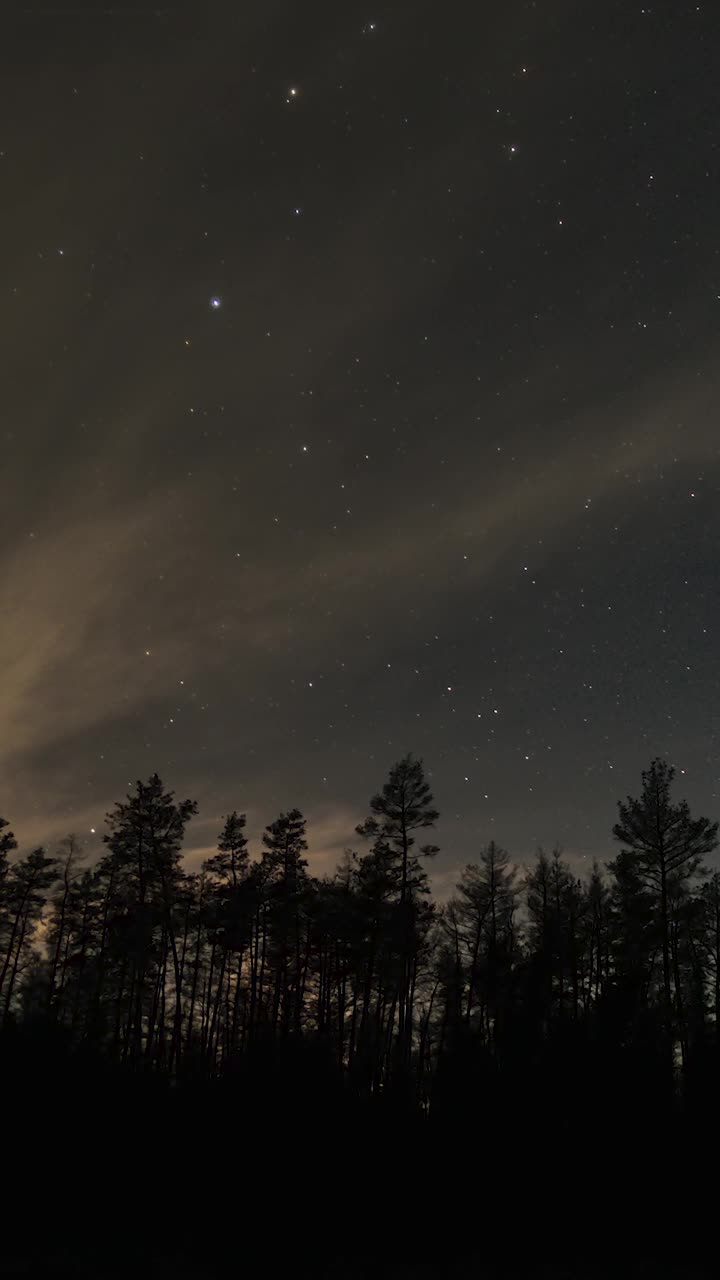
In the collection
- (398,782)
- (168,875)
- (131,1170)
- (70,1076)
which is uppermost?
(398,782)

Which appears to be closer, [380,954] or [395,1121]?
[395,1121]

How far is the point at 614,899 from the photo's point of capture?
35.5m

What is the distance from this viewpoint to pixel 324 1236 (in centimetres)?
1855

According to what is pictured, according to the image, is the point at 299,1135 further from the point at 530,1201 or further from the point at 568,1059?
the point at 568,1059

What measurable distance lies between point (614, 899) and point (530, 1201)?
16345mm

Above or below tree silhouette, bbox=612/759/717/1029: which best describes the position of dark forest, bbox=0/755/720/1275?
below

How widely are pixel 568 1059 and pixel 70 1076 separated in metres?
13.5

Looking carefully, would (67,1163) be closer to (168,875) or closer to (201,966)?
(168,875)

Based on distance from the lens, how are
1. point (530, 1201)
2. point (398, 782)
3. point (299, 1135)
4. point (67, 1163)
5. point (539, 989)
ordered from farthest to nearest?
point (398, 782) < point (539, 989) < point (530, 1201) < point (299, 1135) < point (67, 1163)

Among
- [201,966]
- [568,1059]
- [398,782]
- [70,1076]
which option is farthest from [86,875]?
[568,1059]

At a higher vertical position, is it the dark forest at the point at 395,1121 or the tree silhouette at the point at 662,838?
the tree silhouette at the point at 662,838

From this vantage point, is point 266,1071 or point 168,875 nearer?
point 266,1071

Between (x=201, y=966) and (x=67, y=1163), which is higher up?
(x=201, y=966)

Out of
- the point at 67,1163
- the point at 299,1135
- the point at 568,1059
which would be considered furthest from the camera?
the point at 568,1059
